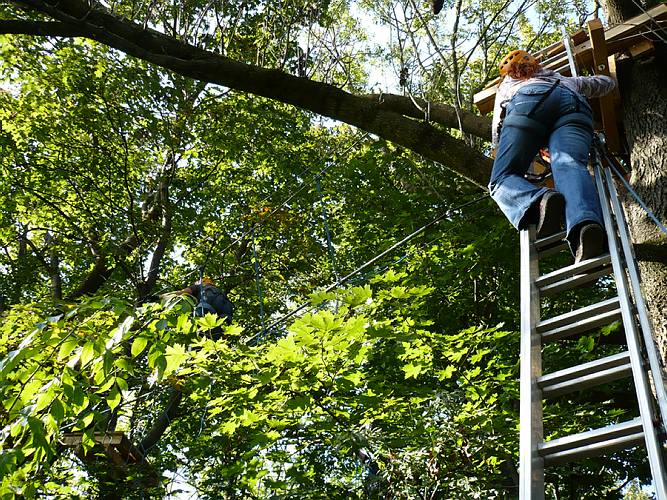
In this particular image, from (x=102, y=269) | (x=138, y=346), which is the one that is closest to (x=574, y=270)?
(x=138, y=346)

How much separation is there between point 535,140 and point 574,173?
62cm

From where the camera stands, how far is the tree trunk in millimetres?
3789

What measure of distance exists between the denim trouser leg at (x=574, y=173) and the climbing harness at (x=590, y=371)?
0.08 metres

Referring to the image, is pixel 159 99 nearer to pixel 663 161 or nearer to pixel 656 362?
pixel 663 161

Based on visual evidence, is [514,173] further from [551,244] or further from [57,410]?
[57,410]

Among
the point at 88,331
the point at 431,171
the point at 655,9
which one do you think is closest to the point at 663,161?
the point at 655,9

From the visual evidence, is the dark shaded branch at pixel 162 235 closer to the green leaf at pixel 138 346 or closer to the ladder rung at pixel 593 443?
the green leaf at pixel 138 346

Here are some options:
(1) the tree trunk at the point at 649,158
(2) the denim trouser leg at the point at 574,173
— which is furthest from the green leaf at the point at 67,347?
(1) the tree trunk at the point at 649,158

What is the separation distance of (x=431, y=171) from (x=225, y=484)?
20.9 ft

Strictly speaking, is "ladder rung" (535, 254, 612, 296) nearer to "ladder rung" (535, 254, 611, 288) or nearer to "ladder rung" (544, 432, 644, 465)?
"ladder rung" (535, 254, 611, 288)

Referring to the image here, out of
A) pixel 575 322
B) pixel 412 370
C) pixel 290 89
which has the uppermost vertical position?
pixel 290 89

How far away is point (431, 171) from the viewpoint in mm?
10844

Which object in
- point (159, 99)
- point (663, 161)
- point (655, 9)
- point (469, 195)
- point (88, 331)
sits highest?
point (159, 99)

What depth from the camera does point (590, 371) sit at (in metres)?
2.33
